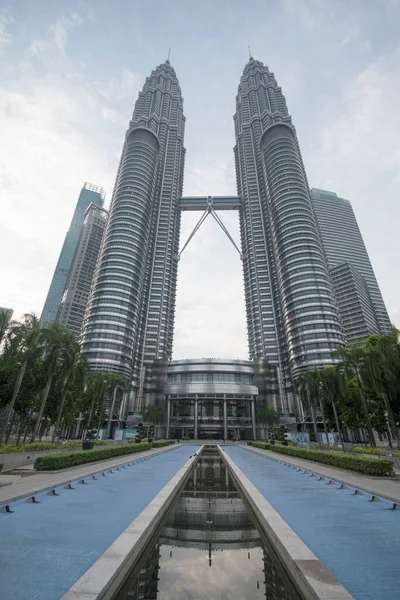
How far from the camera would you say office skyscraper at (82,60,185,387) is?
379ft

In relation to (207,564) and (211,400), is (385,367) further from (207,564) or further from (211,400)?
(211,400)

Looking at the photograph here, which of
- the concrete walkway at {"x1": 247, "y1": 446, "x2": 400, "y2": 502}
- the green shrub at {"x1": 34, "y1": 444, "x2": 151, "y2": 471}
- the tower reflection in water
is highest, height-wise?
the green shrub at {"x1": 34, "y1": 444, "x2": 151, "y2": 471}

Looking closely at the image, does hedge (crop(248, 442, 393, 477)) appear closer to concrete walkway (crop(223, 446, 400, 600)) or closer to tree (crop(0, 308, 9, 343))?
concrete walkway (crop(223, 446, 400, 600))

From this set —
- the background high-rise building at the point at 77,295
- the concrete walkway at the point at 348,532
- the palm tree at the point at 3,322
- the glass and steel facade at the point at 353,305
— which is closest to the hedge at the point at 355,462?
the concrete walkway at the point at 348,532

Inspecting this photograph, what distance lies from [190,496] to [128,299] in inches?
4499

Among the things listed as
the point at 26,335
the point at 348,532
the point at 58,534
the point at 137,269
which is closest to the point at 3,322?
the point at 26,335

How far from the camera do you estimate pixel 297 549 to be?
20.7 ft

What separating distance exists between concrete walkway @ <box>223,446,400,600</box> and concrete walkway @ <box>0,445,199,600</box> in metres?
4.87

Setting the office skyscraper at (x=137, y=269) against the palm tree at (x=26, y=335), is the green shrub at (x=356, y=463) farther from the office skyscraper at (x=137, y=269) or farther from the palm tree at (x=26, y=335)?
the office skyscraper at (x=137, y=269)

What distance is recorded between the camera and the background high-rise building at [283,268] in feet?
372

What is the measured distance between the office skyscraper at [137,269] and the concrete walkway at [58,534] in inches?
4033

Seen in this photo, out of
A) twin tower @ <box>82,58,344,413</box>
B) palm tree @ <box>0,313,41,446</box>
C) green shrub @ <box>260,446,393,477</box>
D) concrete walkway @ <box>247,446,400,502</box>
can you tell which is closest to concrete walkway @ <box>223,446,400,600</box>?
concrete walkway @ <box>247,446,400,502</box>

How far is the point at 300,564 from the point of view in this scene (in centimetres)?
557

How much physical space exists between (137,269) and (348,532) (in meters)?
130
